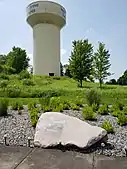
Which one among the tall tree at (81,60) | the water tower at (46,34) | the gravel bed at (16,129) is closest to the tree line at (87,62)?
the tall tree at (81,60)

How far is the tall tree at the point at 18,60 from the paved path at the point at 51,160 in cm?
4291

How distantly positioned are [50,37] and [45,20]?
3022 mm

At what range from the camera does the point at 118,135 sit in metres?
5.86

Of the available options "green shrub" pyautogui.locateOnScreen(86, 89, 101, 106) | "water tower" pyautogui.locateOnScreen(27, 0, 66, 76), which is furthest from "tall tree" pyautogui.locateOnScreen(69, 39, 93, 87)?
"green shrub" pyautogui.locateOnScreen(86, 89, 101, 106)

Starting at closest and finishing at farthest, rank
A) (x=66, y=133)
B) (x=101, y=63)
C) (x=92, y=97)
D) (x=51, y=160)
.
Answer: (x=51, y=160)
(x=66, y=133)
(x=92, y=97)
(x=101, y=63)

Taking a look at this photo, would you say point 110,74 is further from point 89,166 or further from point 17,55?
point 89,166

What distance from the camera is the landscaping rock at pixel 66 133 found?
5117 millimetres

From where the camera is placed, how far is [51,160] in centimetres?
445

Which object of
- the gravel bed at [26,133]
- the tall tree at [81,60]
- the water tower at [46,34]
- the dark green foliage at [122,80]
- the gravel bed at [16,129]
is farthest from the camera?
the dark green foliage at [122,80]

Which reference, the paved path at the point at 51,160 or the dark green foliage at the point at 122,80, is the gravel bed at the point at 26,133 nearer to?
the paved path at the point at 51,160

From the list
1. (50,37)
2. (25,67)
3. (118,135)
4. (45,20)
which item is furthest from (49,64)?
(118,135)

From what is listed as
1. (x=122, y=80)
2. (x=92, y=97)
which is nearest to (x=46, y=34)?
(x=122, y=80)

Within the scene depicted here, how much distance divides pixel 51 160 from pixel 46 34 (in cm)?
3951

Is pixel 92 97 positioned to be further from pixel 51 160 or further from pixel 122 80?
pixel 122 80
